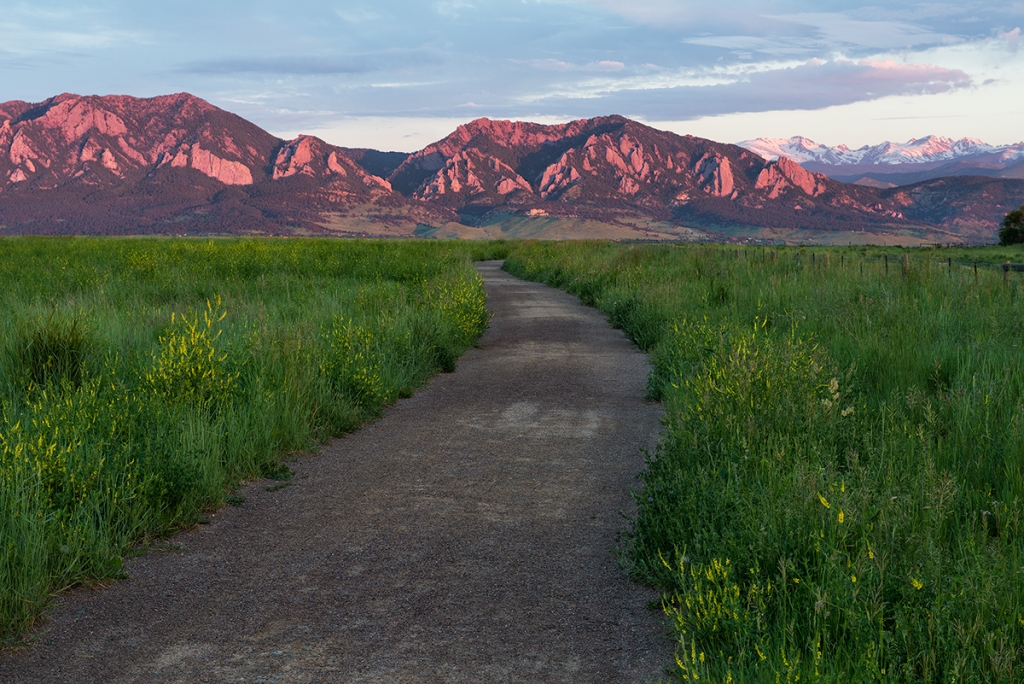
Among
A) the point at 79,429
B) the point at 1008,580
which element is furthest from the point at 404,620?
the point at 79,429

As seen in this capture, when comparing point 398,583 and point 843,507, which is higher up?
point 843,507

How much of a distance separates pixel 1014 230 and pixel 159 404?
97.6 m

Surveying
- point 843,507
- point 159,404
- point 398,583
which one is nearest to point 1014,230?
point 843,507

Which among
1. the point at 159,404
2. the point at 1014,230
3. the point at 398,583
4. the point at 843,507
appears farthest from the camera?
the point at 1014,230

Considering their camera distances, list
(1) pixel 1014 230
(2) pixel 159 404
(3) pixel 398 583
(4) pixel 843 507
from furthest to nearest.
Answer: (1) pixel 1014 230
(2) pixel 159 404
(3) pixel 398 583
(4) pixel 843 507

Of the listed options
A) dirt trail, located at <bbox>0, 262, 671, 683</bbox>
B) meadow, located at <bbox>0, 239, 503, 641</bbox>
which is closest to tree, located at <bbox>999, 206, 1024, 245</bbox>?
meadow, located at <bbox>0, 239, 503, 641</bbox>

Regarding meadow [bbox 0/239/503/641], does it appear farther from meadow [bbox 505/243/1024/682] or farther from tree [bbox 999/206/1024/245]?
tree [bbox 999/206/1024/245]

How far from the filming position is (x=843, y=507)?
427 cm

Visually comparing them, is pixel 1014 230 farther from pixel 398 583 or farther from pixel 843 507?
pixel 398 583

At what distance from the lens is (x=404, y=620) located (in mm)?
4188

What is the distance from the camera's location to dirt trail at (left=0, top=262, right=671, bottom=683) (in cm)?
377

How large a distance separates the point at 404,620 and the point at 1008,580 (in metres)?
2.80

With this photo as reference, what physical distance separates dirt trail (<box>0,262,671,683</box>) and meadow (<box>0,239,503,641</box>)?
255 mm

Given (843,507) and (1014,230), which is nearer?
(843,507)
